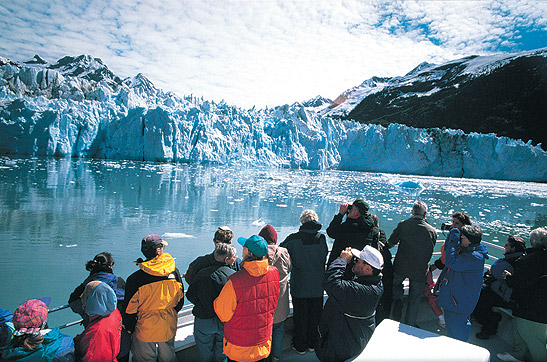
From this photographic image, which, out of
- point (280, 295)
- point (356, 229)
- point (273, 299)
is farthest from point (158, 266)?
point (356, 229)

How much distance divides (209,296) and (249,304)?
0.86ft

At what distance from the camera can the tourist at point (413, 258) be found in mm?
2443

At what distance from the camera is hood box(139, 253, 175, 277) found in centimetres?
171

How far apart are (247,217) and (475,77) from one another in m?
79.0

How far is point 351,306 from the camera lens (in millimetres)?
1550

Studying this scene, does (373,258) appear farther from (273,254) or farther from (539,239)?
(539,239)

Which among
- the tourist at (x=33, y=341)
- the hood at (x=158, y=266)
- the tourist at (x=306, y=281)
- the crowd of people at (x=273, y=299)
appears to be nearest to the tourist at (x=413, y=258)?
the crowd of people at (x=273, y=299)

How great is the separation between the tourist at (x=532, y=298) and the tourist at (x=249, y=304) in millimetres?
1658

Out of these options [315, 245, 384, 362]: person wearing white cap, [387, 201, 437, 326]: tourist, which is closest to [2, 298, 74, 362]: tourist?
[315, 245, 384, 362]: person wearing white cap

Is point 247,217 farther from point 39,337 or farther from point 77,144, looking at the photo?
point 77,144

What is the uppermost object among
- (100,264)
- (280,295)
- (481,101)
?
(481,101)

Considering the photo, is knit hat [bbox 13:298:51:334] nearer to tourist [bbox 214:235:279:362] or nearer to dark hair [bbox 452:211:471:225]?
tourist [bbox 214:235:279:362]

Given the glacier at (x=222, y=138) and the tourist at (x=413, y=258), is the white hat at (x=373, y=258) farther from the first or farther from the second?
the glacier at (x=222, y=138)

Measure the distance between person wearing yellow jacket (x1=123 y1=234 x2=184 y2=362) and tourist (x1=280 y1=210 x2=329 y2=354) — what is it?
2.60 feet
